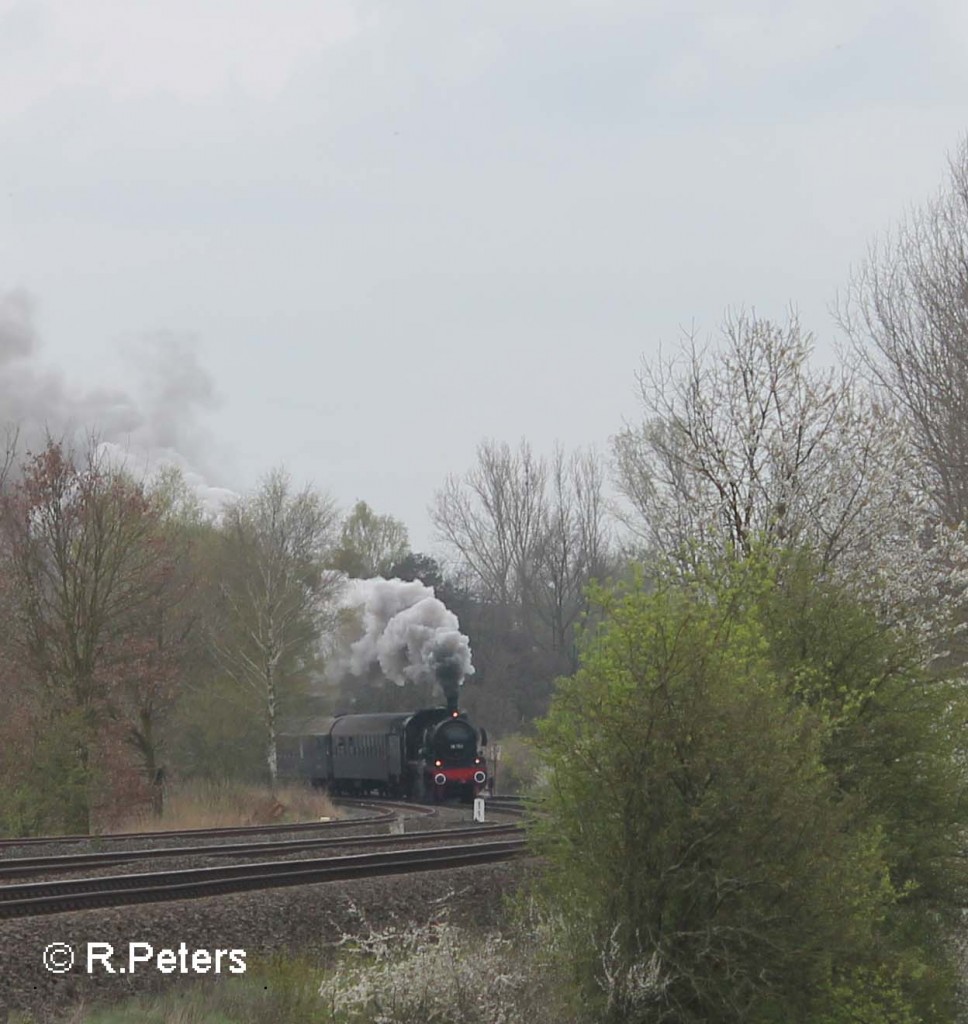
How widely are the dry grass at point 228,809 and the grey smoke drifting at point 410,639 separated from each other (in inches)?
187

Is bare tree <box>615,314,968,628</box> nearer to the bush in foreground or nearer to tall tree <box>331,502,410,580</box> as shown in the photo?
the bush in foreground

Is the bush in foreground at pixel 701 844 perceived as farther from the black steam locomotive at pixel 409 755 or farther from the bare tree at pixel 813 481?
the black steam locomotive at pixel 409 755

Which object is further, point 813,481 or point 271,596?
point 271,596

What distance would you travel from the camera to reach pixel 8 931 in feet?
40.9

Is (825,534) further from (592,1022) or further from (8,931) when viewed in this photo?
(8,931)

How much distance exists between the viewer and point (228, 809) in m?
36.2

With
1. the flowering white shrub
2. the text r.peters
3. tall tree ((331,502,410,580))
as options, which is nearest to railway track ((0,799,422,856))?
the text r.peters

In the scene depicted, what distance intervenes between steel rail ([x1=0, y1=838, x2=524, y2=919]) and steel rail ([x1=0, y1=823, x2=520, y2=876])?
76.5 inches

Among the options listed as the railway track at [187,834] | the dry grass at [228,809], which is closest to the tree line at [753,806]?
the railway track at [187,834]

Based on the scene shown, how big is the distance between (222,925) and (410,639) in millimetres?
28248

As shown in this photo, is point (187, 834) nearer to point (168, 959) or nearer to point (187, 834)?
point (187, 834)

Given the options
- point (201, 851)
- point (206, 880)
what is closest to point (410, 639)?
point (201, 851)

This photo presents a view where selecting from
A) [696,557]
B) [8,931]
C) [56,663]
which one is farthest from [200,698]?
[8,931]

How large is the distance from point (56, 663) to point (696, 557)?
2215 centimetres
